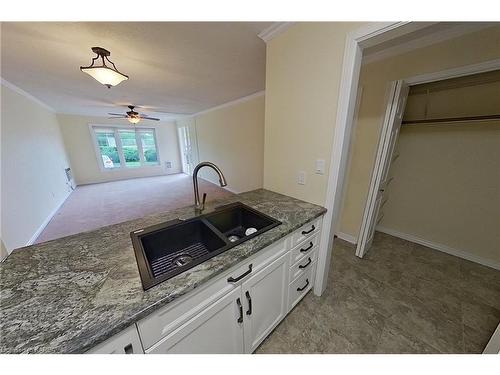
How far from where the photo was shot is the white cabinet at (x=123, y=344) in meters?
0.55

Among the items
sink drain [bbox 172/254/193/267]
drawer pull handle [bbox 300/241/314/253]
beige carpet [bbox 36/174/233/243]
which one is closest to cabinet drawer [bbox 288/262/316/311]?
drawer pull handle [bbox 300/241/314/253]

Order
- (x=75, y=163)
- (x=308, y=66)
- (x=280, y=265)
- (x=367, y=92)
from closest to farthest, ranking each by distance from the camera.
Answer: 1. (x=280, y=265)
2. (x=308, y=66)
3. (x=367, y=92)
4. (x=75, y=163)

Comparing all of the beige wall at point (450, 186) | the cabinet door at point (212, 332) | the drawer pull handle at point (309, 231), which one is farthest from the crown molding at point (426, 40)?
the cabinet door at point (212, 332)

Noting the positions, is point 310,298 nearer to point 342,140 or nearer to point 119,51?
point 342,140

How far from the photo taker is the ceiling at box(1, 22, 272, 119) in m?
1.52

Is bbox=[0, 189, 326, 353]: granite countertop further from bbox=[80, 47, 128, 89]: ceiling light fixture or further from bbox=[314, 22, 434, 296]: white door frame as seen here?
bbox=[80, 47, 128, 89]: ceiling light fixture

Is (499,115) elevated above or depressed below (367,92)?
below

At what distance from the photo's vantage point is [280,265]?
1.17 m

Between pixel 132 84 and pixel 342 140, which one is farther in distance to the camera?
pixel 132 84

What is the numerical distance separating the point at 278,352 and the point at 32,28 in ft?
10.7

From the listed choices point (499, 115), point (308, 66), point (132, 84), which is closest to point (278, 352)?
point (308, 66)

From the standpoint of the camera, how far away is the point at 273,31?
1.52 metres

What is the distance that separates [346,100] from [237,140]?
3.49 metres

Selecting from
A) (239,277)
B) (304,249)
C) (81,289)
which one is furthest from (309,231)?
(81,289)
